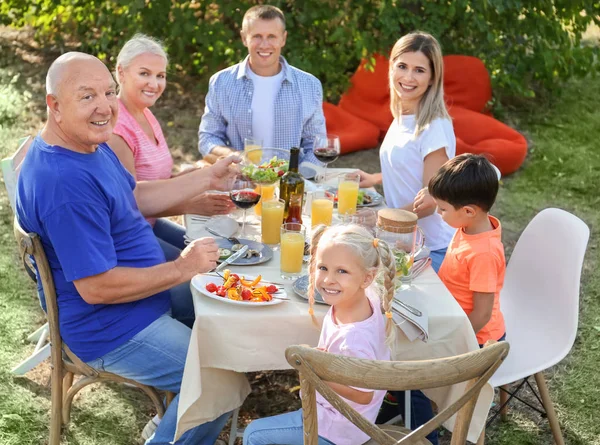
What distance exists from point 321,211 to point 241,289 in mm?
679

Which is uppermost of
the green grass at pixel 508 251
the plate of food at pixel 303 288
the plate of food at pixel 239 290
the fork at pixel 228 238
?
the fork at pixel 228 238

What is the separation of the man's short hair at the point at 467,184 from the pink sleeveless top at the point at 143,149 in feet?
4.40

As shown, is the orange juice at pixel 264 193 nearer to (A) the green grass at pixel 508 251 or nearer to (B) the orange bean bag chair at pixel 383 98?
(A) the green grass at pixel 508 251

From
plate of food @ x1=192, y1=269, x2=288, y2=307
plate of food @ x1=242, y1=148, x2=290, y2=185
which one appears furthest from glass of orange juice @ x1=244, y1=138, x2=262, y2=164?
plate of food @ x1=192, y1=269, x2=288, y2=307

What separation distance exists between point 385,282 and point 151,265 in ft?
3.01

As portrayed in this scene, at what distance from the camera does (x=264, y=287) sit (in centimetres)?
241

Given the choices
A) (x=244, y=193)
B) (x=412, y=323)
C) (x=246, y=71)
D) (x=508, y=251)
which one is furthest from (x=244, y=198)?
(x=508, y=251)

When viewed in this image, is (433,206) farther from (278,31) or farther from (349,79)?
(349,79)

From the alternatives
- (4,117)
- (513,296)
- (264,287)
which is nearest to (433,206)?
(513,296)

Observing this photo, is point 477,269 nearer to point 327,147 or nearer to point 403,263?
point 403,263

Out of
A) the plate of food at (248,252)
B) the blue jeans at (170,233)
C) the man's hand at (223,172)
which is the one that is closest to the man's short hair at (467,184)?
the plate of food at (248,252)

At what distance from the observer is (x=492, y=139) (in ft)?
19.8

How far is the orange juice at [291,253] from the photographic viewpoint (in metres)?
2.55

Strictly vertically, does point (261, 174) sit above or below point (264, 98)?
below
